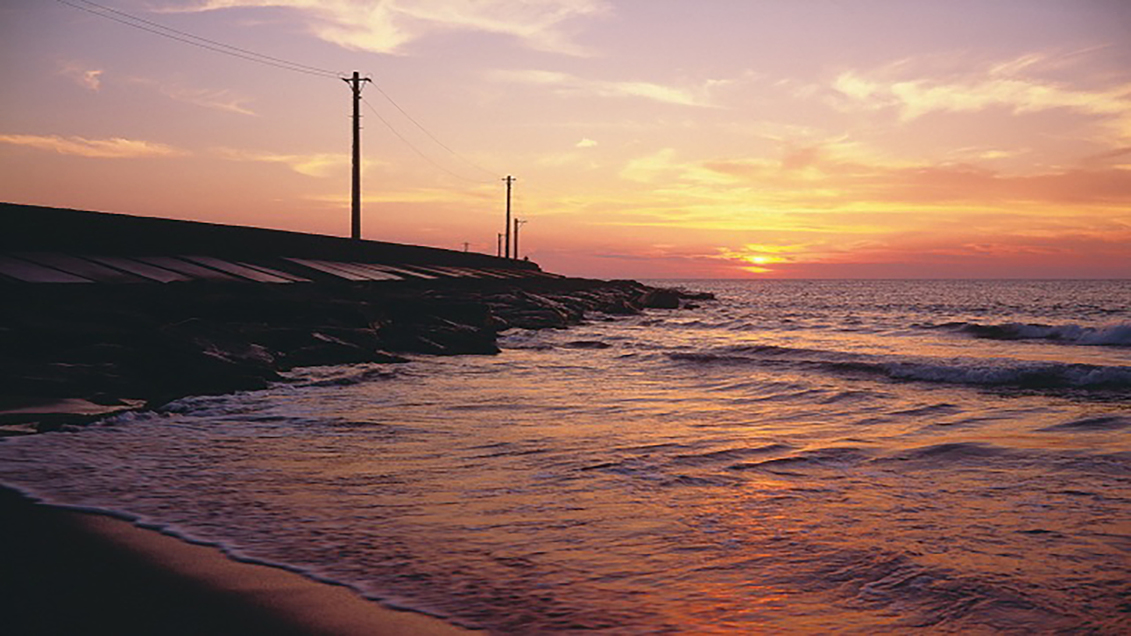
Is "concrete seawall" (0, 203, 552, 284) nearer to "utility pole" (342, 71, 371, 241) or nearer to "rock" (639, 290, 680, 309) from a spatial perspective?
"utility pole" (342, 71, 371, 241)

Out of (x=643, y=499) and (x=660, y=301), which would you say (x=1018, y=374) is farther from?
(x=660, y=301)

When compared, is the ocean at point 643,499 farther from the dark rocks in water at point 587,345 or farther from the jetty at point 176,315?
the dark rocks in water at point 587,345

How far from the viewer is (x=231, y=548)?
3.94 meters

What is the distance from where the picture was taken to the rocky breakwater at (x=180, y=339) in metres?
8.55

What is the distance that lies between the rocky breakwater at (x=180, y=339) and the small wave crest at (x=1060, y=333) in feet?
64.9

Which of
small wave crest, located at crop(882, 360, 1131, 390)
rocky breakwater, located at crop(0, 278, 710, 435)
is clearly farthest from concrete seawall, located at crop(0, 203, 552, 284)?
small wave crest, located at crop(882, 360, 1131, 390)

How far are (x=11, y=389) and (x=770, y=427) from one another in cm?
811

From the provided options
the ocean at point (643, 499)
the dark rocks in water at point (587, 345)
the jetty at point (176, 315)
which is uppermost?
the jetty at point (176, 315)

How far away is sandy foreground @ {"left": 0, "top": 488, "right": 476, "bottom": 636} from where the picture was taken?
291cm

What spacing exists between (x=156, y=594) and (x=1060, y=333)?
32.1 m

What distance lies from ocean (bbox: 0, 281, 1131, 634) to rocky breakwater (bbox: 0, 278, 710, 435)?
740mm

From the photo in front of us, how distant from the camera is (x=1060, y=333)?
28594 mm

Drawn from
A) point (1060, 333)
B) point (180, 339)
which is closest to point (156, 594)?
point (180, 339)

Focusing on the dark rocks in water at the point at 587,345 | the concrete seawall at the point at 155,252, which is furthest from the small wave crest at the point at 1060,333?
the concrete seawall at the point at 155,252
